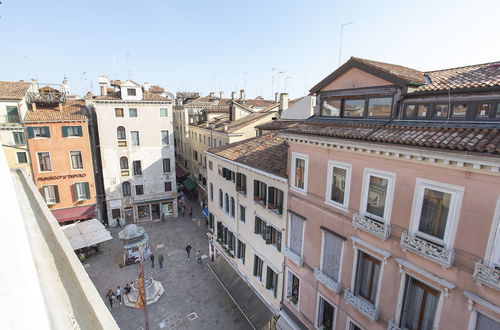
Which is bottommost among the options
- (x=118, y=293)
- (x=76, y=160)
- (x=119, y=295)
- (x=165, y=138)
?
(x=119, y=295)

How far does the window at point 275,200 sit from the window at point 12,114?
83.1ft

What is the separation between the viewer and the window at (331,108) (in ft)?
37.9

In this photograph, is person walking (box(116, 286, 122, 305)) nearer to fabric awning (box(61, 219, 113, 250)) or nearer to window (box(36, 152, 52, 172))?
fabric awning (box(61, 219, 113, 250))

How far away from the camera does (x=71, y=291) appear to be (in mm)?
2787

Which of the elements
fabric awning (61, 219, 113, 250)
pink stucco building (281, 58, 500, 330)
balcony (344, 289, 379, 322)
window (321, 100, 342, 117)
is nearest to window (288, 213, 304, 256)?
pink stucco building (281, 58, 500, 330)

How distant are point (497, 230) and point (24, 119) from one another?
3326 centimetres

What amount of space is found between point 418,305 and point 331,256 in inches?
134

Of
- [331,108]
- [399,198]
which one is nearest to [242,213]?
[331,108]

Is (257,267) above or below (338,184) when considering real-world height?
below

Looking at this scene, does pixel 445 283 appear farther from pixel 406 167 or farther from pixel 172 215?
pixel 172 215

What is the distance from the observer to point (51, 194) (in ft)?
86.2

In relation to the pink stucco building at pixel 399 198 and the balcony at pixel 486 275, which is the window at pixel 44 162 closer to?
the pink stucco building at pixel 399 198

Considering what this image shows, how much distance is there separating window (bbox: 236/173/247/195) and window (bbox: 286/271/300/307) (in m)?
5.73

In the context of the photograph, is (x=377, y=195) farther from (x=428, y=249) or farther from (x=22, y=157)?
(x=22, y=157)
